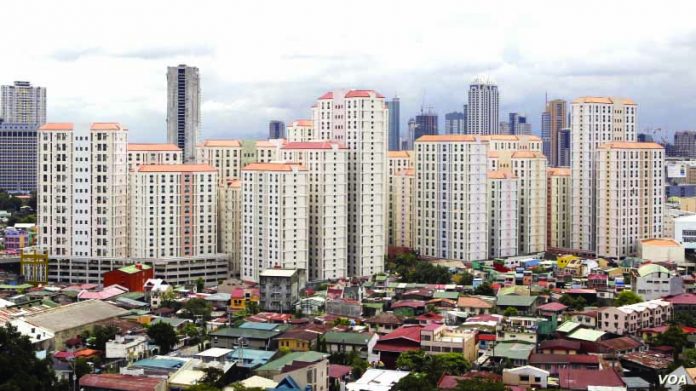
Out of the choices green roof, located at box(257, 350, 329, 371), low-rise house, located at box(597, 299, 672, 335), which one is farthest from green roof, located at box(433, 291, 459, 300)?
green roof, located at box(257, 350, 329, 371)

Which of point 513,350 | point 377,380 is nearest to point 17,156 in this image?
point 513,350

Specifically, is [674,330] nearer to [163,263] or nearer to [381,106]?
[381,106]

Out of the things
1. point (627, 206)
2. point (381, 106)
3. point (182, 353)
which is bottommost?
point (182, 353)

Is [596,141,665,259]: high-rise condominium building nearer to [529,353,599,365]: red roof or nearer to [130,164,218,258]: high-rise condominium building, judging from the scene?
[130,164,218,258]: high-rise condominium building

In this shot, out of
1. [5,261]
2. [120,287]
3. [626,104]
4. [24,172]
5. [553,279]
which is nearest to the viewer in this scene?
[120,287]

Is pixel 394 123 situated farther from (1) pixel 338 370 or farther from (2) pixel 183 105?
(1) pixel 338 370

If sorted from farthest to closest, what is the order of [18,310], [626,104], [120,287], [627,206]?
[626,104]
[627,206]
[120,287]
[18,310]

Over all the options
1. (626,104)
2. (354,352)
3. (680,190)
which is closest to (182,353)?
(354,352)
